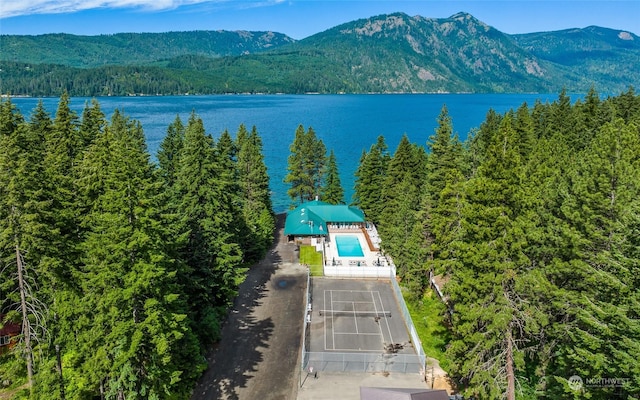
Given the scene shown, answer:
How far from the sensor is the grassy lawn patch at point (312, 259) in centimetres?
4261

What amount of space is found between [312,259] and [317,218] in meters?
9.62

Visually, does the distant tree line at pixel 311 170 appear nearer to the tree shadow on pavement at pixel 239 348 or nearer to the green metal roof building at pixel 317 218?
the green metal roof building at pixel 317 218

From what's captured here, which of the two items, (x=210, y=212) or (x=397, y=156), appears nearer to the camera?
(x=210, y=212)

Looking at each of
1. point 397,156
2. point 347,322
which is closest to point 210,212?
point 347,322

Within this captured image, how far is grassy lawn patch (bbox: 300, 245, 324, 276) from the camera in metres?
42.6

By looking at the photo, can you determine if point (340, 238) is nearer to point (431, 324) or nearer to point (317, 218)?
point (317, 218)

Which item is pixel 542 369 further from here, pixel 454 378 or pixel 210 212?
pixel 210 212

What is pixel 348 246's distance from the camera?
51031mm

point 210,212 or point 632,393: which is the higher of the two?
point 210,212

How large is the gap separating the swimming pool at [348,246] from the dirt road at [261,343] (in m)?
7.22

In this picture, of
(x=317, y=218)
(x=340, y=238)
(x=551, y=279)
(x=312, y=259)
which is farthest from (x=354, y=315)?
(x=317, y=218)

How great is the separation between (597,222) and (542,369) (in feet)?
27.5

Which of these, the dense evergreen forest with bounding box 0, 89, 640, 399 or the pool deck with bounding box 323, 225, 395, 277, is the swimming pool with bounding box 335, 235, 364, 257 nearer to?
the pool deck with bounding box 323, 225, 395, 277

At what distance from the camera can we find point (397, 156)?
52.2 meters
